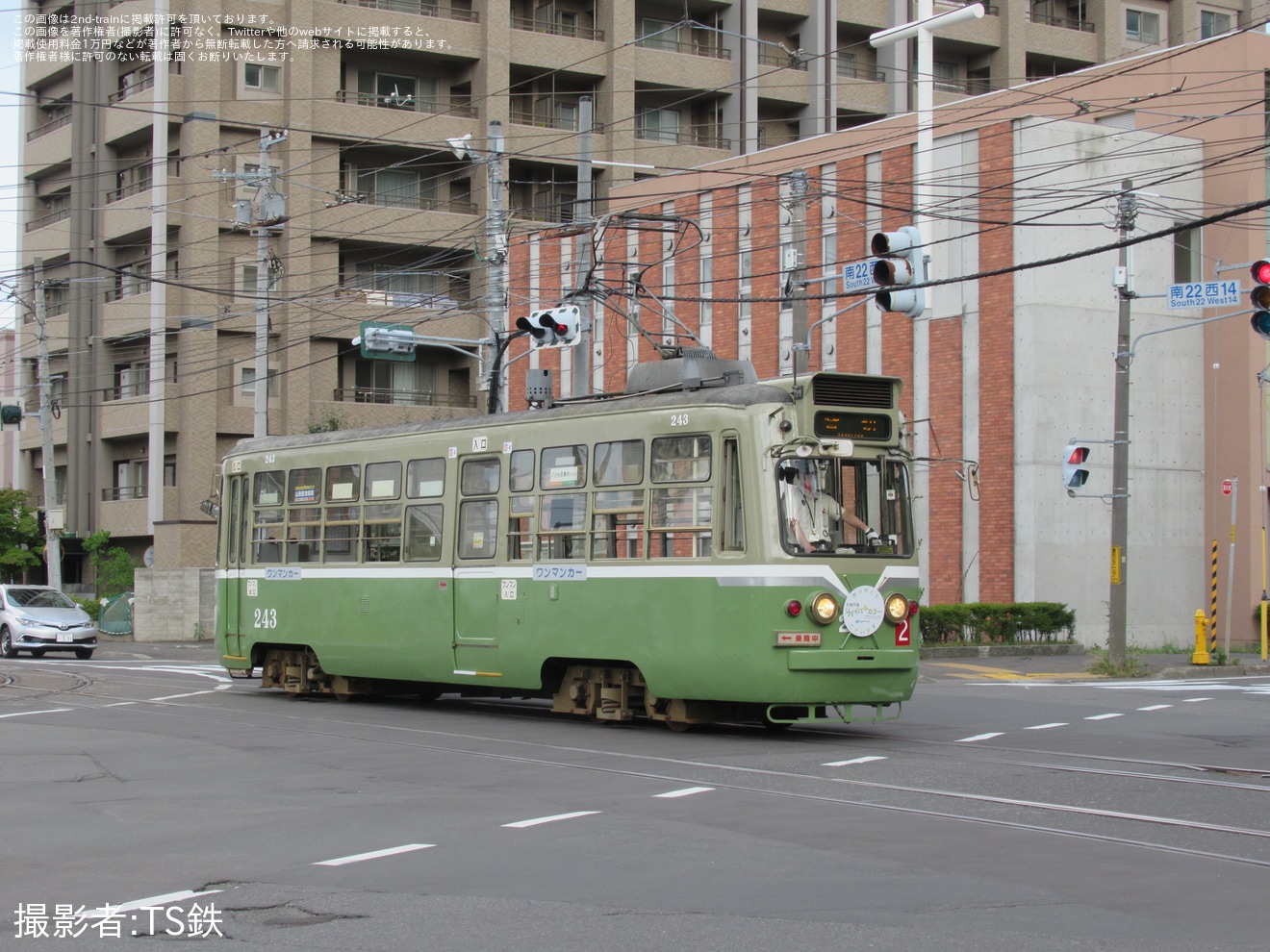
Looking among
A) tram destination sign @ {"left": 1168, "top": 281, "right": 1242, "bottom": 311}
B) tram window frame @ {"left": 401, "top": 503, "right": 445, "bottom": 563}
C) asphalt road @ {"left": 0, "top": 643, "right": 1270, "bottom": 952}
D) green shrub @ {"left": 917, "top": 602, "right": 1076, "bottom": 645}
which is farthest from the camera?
green shrub @ {"left": 917, "top": 602, "right": 1076, "bottom": 645}

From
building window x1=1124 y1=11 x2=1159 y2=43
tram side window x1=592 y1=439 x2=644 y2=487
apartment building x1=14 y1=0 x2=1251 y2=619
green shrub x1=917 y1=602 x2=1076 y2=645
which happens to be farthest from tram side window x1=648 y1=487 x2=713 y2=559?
building window x1=1124 y1=11 x2=1159 y2=43

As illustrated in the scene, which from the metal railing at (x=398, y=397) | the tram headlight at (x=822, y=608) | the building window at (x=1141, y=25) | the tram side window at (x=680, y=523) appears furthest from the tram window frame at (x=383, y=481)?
the building window at (x=1141, y=25)

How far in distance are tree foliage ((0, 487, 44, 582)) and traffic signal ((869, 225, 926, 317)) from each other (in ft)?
121

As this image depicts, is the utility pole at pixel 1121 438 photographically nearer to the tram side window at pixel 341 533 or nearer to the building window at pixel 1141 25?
the tram side window at pixel 341 533

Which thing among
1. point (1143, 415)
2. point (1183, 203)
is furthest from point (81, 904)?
point (1183, 203)

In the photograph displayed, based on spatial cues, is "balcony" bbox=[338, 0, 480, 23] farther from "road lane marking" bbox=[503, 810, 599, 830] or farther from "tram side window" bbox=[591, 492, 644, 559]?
"road lane marking" bbox=[503, 810, 599, 830]

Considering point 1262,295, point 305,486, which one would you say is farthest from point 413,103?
point 1262,295

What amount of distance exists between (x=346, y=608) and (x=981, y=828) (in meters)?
11.1

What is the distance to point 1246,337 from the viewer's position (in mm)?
33812

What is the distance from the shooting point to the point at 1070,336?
1272 inches

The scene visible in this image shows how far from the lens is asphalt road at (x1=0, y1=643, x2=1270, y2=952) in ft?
22.6

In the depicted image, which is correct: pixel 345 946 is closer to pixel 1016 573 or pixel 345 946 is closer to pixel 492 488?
pixel 492 488

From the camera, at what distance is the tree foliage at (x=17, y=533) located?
48406 mm

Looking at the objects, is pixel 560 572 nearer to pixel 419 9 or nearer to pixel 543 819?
pixel 543 819
